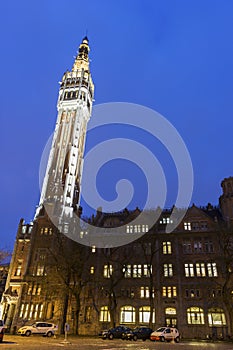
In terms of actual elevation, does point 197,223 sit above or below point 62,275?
above

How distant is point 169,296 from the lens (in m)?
50.8

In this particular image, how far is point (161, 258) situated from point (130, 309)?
402 inches

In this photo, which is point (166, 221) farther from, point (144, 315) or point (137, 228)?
point (144, 315)

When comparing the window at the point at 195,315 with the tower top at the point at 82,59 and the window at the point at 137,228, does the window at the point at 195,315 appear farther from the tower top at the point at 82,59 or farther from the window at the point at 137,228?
the tower top at the point at 82,59

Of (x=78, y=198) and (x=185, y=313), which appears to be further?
(x=78, y=198)

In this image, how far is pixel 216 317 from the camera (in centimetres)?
4747

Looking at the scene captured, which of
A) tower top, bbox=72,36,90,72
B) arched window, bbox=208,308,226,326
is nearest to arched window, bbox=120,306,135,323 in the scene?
arched window, bbox=208,308,226,326

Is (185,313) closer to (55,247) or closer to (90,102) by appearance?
(55,247)

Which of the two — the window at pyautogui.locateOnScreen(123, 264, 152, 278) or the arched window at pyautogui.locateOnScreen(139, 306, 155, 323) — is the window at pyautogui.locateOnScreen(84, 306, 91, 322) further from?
the arched window at pyautogui.locateOnScreen(139, 306, 155, 323)

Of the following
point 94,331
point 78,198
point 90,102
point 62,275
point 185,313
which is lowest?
point 94,331

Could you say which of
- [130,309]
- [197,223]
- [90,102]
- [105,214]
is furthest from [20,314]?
[90,102]

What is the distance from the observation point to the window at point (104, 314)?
166ft

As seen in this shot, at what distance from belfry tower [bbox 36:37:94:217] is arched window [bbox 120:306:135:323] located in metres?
26.1

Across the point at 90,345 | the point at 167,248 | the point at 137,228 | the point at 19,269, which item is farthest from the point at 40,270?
the point at 90,345
